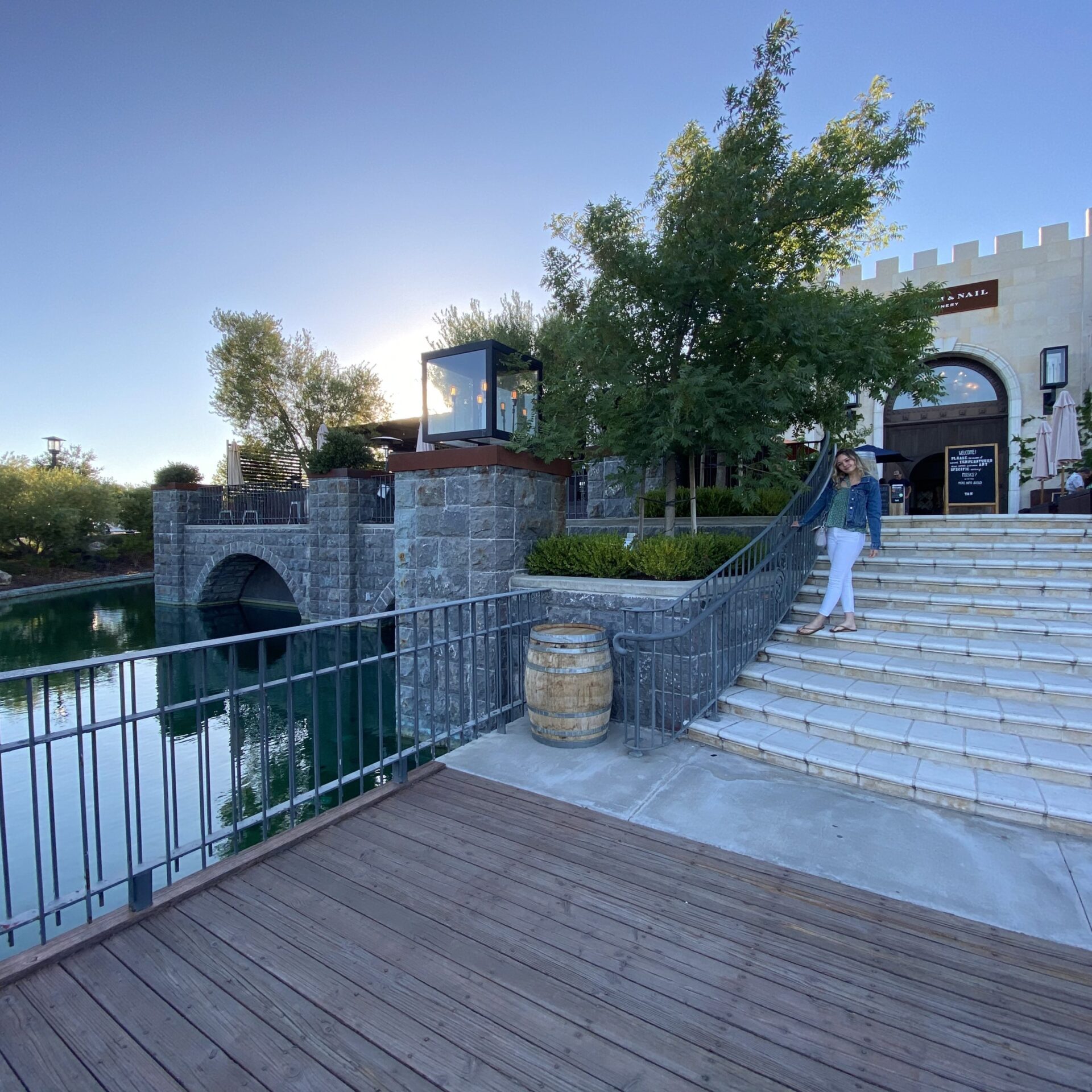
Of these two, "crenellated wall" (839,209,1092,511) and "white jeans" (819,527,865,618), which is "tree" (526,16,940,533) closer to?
"white jeans" (819,527,865,618)

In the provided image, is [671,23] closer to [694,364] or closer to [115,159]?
[694,364]

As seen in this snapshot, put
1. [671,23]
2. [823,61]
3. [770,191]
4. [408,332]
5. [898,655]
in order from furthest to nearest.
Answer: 1. [408,332]
2. [671,23]
3. [823,61]
4. [770,191]
5. [898,655]

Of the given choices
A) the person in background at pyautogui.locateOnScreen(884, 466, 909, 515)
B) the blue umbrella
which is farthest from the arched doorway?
the blue umbrella

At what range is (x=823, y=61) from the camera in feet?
20.5

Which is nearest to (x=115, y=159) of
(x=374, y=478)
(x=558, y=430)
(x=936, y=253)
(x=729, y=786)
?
(x=374, y=478)

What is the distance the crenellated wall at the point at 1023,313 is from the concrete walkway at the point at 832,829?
11.9m

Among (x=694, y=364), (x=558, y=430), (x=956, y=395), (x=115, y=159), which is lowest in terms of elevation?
(x=558, y=430)

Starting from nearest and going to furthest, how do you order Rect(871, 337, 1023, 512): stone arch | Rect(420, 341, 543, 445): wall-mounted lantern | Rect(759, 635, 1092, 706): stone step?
Rect(759, 635, 1092, 706): stone step
Rect(420, 341, 543, 445): wall-mounted lantern
Rect(871, 337, 1023, 512): stone arch

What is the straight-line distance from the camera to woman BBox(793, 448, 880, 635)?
4805 mm

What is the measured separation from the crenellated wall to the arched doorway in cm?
21

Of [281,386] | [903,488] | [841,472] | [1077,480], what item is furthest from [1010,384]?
[281,386]

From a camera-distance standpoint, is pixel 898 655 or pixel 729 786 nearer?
pixel 729 786

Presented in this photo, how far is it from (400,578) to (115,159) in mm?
8881

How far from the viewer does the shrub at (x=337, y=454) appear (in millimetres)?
13094
